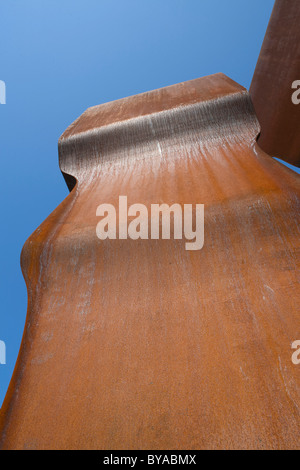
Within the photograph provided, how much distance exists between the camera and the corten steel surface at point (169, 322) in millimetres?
685

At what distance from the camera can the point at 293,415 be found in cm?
65

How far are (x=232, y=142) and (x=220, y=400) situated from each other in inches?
50.7

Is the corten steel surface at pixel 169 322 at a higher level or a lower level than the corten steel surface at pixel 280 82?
lower

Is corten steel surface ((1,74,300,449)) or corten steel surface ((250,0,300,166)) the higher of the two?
corten steel surface ((250,0,300,166))

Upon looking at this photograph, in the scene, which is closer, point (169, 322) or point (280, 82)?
point (169, 322)

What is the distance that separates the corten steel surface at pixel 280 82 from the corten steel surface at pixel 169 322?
1.17 metres

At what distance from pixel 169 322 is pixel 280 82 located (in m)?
2.25

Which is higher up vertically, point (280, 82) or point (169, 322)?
point (280, 82)

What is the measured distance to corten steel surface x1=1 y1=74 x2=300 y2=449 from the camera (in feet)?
2.25

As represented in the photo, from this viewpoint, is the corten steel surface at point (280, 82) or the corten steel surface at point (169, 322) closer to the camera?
the corten steel surface at point (169, 322)

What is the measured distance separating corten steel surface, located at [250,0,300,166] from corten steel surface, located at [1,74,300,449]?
1.17 m

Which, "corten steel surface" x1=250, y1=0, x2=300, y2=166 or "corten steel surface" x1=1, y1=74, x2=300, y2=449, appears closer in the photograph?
"corten steel surface" x1=1, y1=74, x2=300, y2=449

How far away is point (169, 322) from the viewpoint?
898mm
